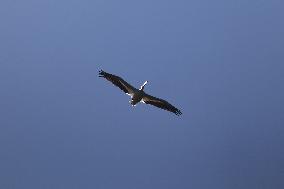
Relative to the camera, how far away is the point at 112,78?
50219 mm

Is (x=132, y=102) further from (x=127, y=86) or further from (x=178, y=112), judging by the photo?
(x=178, y=112)

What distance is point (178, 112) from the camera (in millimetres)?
51375

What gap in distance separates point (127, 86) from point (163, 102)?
14.0 ft

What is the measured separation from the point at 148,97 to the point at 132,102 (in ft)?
6.64

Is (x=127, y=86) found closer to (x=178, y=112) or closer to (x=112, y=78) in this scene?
(x=112, y=78)

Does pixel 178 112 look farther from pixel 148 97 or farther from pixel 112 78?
pixel 112 78

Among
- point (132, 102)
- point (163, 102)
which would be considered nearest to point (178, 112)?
point (163, 102)

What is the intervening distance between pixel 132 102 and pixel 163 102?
378cm

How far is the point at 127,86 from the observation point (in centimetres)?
4988

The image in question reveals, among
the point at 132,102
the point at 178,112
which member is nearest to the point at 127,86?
the point at 132,102

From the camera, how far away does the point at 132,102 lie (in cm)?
4944

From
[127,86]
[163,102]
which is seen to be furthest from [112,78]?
[163,102]

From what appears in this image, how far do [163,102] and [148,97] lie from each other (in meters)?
1.88

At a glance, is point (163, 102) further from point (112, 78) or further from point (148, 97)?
point (112, 78)
